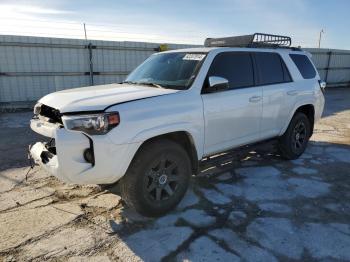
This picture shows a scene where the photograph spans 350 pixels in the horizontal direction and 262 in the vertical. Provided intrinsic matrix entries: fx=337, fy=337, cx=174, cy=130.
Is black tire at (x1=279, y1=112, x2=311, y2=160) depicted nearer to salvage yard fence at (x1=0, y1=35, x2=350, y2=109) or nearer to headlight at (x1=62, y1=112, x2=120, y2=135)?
headlight at (x1=62, y1=112, x2=120, y2=135)

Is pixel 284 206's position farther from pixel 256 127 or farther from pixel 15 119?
pixel 15 119

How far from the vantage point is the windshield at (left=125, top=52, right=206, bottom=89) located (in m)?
4.18

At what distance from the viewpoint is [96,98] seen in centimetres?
360

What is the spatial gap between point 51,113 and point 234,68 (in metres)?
2.47

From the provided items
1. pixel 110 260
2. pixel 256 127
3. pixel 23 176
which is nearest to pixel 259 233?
pixel 110 260

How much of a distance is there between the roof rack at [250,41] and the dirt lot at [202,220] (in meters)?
2.00

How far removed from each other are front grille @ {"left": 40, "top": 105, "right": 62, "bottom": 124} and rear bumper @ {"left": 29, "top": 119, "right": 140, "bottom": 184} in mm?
257

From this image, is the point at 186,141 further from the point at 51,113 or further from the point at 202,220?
the point at 51,113

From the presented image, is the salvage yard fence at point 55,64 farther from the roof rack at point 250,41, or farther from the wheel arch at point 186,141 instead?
the wheel arch at point 186,141

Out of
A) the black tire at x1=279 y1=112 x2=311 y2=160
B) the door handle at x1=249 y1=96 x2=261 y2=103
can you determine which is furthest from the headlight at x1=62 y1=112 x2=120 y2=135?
the black tire at x1=279 y1=112 x2=311 y2=160

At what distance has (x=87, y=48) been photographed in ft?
39.7

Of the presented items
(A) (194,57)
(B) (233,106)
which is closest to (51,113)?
(A) (194,57)

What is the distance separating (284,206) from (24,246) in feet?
9.69

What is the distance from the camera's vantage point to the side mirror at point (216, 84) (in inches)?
157
